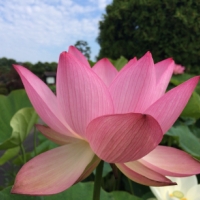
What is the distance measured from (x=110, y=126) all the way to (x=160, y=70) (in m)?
0.15

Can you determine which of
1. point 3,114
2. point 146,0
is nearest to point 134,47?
point 146,0

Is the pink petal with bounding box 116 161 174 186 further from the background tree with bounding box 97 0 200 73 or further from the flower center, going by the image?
the background tree with bounding box 97 0 200 73

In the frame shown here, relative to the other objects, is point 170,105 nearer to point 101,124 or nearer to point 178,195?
point 101,124

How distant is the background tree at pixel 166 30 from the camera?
4777mm

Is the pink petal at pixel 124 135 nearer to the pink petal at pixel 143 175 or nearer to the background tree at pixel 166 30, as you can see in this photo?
the pink petal at pixel 143 175

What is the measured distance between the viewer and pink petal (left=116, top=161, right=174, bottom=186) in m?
0.28

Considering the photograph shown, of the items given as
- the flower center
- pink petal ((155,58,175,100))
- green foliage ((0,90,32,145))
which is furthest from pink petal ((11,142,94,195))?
green foliage ((0,90,32,145))

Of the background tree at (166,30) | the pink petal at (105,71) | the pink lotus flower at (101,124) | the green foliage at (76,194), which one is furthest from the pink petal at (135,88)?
the background tree at (166,30)

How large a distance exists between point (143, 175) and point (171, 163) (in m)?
0.05

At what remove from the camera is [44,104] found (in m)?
0.30

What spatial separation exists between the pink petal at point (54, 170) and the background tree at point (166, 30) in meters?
4.68

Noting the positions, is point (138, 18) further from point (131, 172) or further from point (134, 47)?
point (131, 172)

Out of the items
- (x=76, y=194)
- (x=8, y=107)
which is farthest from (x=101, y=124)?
(x=8, y=107)

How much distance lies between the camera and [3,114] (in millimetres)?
826
